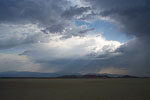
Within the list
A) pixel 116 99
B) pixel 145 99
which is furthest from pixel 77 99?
pixel 145 99

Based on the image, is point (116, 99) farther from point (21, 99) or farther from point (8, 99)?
point (8, 99)

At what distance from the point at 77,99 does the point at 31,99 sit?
4.76 m

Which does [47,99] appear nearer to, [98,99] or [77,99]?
[77,99]

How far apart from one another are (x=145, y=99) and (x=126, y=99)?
198 centimetres

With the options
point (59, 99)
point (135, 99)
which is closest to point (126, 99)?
point (135, 99)

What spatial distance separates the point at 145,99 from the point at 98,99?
488 cm

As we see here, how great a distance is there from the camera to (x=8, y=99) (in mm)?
15711

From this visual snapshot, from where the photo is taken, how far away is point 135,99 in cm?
1581

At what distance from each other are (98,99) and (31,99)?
6.97 metres

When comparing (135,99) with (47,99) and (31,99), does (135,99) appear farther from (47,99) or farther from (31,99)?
(31,99)

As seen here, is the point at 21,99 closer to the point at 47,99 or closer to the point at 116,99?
the point at 47,99

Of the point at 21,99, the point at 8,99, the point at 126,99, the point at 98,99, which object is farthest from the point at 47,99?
the point at 126,99

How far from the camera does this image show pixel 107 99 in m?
16.0

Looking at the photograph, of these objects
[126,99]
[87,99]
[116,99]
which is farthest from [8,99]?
[126,99]
